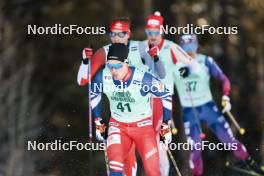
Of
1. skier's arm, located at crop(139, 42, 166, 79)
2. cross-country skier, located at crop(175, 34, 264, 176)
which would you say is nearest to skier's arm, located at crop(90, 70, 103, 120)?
skier's arm, located at crop(139, 42, 166, 79)

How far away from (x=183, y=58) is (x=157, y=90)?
6.32 feet

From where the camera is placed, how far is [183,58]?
10547 mm

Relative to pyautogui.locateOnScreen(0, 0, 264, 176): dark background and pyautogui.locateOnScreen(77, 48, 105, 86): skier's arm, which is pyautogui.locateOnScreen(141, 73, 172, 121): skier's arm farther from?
pyautogui.locateOnScreen(0, 0, 264, 176): dark background

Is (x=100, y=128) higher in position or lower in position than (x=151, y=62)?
lower

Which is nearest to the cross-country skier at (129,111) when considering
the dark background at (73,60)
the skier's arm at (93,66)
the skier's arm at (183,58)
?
the skier's arm at (93,66)

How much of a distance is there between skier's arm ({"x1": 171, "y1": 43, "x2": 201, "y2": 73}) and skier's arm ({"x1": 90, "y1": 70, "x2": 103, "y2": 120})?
4.83 feet

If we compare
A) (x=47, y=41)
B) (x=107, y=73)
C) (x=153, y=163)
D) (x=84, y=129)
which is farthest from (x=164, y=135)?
(x=47, y=41)

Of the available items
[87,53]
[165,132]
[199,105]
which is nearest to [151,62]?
[87,53]

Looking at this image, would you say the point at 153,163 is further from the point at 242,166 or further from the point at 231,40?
the point at 231,40

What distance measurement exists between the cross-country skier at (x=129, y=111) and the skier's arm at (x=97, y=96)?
0.04 metres

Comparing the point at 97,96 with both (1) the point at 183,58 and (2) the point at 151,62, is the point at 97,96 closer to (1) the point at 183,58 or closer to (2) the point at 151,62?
(2) the point at 151,62

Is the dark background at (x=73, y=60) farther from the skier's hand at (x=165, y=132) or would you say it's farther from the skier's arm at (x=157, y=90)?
the skier's hand at (x=165, y=132)

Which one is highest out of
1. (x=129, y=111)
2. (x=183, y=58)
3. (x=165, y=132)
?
(x=183, y=58)

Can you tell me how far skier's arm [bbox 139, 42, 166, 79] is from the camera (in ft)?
32.2
